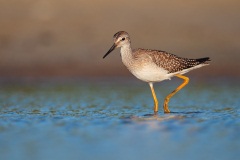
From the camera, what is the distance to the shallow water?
8047 millimetres

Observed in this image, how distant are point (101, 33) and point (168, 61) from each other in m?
6.99

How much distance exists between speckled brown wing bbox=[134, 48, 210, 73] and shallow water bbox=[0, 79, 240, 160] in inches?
37.3

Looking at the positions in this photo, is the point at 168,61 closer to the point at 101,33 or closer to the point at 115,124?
the point at 115,124

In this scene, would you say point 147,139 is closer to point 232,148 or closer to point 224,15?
point 232,148

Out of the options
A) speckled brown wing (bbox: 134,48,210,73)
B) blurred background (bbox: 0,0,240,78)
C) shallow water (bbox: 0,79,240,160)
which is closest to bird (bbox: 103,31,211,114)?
speckled brown wing (bbox: 134,48,210,73)

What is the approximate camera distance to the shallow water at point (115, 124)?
805cm

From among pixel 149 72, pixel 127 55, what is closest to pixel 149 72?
pixel 149 72

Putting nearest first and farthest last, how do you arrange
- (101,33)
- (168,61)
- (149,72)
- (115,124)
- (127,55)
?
(115,124), (149,72), (127,55), (168,61), (101,33)

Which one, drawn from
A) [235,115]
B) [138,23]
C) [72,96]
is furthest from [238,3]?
[235,115]

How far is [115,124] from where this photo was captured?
10398mm

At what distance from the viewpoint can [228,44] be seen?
19203 millimetres

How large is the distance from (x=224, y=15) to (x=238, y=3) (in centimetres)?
87

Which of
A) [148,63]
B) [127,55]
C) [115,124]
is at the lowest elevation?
[115,124]

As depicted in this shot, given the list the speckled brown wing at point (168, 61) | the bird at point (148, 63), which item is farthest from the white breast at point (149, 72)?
the speckled brown wing at point (168, 61)
